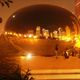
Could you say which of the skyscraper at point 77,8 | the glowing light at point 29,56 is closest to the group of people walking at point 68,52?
the glowing light at point 29,56

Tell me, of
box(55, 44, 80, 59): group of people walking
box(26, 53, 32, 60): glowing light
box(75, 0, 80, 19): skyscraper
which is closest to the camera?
box(26, 53, 32, 60): glowing light

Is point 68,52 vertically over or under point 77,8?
under

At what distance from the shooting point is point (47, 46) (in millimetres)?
6676

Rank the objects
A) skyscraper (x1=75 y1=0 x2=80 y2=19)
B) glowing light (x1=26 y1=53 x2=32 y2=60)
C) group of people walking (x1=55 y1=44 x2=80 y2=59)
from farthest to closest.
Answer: skyscraper (x1=75 y1=0 x2=80 y2=19) → group of people walking (x1=55 y1=44 x2=80 y2=59) → glowing light (x1=26 y1=53 x2=32 y2=60)

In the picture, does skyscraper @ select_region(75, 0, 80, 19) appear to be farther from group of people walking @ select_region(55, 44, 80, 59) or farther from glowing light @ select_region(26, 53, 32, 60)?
glowing light @ select_region(26, 53, 32, 60)

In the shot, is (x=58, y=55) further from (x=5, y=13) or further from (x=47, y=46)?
(x=5, y=13)

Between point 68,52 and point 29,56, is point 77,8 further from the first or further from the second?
point 29,56

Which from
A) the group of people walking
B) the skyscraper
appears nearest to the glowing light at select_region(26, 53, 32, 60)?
the group of people walking

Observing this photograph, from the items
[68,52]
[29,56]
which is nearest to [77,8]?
[68,52]

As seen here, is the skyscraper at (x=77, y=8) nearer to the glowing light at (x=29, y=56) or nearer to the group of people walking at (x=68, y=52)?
the group of people walking at (x=68, y=52)

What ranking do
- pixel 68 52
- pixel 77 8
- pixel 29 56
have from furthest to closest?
pixel 77 8, pixel 68 52, pixel 29 56

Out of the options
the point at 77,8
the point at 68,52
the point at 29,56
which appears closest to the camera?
the point at 29,56

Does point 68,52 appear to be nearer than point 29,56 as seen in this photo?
No

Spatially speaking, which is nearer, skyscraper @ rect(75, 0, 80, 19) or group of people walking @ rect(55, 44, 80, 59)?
group of people walking @ rect(55, 44, 80, 59)
